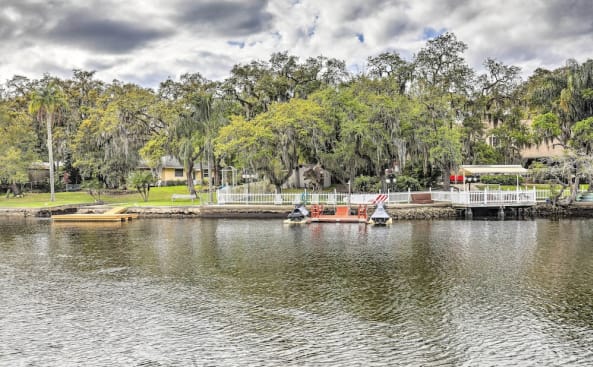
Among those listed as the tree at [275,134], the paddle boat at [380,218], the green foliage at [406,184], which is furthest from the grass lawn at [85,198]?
the paddle boat at [380,218]

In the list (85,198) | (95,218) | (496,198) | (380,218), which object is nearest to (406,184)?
(496,198)

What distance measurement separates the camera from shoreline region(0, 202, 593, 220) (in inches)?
1218

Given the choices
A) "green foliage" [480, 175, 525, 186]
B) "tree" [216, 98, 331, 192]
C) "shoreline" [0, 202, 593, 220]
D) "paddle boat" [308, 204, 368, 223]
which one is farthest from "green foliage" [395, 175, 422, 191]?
"green foliage" [480, 175, 525, 186]

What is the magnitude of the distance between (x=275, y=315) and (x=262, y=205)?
22.5 m

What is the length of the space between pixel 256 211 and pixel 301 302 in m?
21.2

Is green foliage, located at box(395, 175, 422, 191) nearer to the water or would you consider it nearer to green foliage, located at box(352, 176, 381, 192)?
green foliage, located at box(352, 176, 381, 192)

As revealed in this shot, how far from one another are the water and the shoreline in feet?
27.6

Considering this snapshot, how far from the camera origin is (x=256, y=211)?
33094 mm

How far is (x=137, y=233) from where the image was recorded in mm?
25938

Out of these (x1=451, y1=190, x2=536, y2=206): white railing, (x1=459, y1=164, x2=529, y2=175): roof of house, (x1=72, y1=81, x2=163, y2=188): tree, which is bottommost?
(x1=451, y1=190, x2=536, y2=206): white railing

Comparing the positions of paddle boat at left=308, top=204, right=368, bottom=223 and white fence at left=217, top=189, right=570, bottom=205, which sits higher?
white fence at left=217, top=189, right=570, bottom=205

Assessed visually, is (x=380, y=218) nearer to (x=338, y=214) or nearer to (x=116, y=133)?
(x=338, y=214)

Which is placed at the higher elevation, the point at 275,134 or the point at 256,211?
the point at 275,134

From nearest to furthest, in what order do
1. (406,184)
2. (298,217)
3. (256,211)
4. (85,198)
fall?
(298,217) < (256,211) < (406,184) < (85,198)
